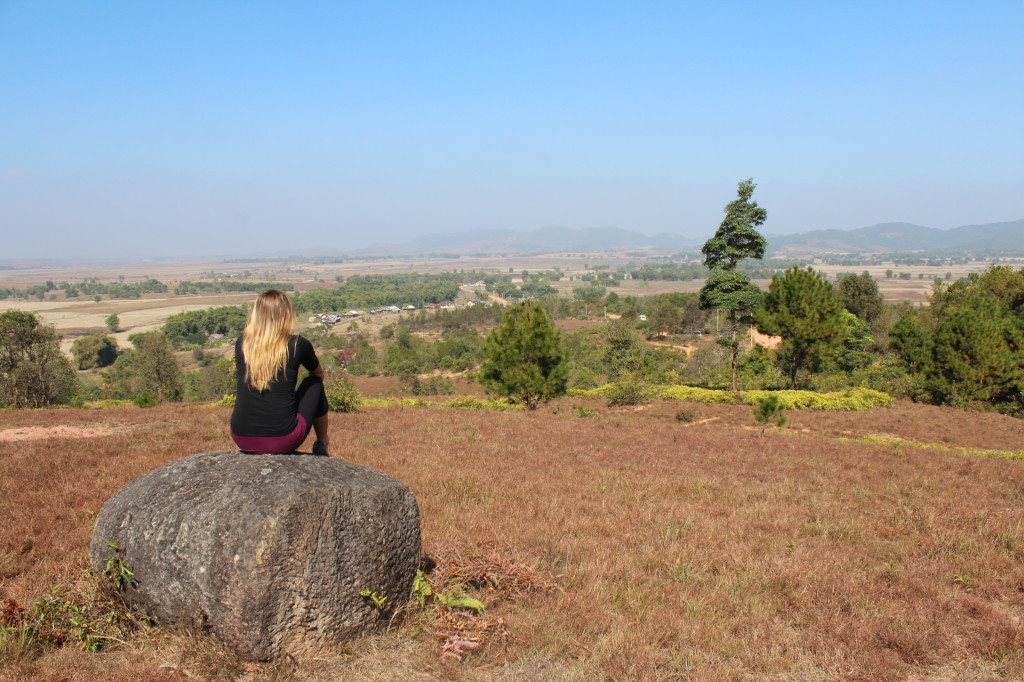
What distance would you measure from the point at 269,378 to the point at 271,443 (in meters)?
0.60

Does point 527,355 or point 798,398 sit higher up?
point 527,355

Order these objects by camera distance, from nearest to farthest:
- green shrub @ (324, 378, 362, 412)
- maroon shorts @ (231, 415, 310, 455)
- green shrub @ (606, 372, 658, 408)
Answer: maroon shorts @ (231, 415, 310, 455) < green shrub @ (324, 378, 362, 412) < green shrub @ (606, 372, 658, 408)

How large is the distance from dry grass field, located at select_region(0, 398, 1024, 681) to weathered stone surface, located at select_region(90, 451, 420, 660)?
23 cm

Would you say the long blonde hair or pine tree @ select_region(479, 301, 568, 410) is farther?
pine tree @ select_region(479, 301, 568, 410)

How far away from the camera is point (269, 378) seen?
15.6 ft

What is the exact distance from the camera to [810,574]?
6113mm

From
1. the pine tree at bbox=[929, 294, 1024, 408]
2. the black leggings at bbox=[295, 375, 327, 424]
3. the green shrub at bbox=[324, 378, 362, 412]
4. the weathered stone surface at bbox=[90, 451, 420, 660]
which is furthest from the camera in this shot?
the pine tree at bbox=[929, 294, 1024, 408]

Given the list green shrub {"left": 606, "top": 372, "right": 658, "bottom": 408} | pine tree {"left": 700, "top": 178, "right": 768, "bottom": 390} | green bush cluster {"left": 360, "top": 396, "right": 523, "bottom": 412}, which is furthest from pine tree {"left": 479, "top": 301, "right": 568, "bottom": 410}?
pine tree {"left": 700, "top": 178, "right": 768, "bottom": 390}

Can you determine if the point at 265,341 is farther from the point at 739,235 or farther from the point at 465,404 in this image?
the point at 739,235

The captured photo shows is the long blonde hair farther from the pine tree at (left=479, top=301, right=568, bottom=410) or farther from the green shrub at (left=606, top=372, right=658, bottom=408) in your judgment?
the green shrub at (left=606, top=372, right=658, bottom=408)

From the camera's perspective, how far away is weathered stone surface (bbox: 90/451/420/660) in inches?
161

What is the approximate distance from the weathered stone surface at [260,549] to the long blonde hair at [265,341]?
2.29ft

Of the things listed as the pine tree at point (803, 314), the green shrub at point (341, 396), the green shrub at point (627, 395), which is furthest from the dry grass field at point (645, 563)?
the pine tree at point (803, 314)

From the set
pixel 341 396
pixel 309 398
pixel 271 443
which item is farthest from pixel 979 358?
pixel 271 443
